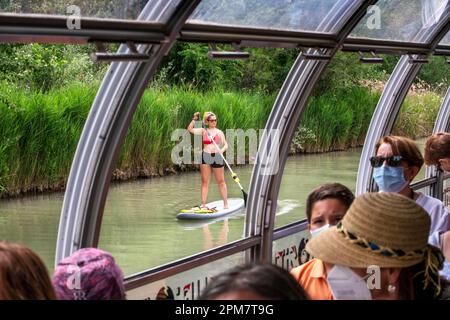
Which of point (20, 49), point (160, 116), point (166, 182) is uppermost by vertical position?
point (20, 49)

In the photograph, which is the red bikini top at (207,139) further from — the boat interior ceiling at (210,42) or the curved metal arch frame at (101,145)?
the curved metal arch frame at (101,145)

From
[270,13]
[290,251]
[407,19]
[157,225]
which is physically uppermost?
[407,19]

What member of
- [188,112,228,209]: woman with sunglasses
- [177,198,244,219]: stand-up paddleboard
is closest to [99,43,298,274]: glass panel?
[177,198,244,219]: stand-up paddleboard

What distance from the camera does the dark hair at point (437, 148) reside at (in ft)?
17.5

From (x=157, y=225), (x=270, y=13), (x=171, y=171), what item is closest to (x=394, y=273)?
(x=270, y=13)

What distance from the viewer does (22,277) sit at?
7.19 feet

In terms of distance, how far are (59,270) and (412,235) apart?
107cm

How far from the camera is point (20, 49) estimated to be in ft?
66.8

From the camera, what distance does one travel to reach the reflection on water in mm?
15844

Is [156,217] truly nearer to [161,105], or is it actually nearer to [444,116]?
[161,105]

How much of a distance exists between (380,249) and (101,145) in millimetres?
1948

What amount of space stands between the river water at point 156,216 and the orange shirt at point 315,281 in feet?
32.0

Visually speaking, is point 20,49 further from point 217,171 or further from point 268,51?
point 268,51

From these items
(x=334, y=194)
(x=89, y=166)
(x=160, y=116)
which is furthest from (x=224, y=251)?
(x=160, y=116)
